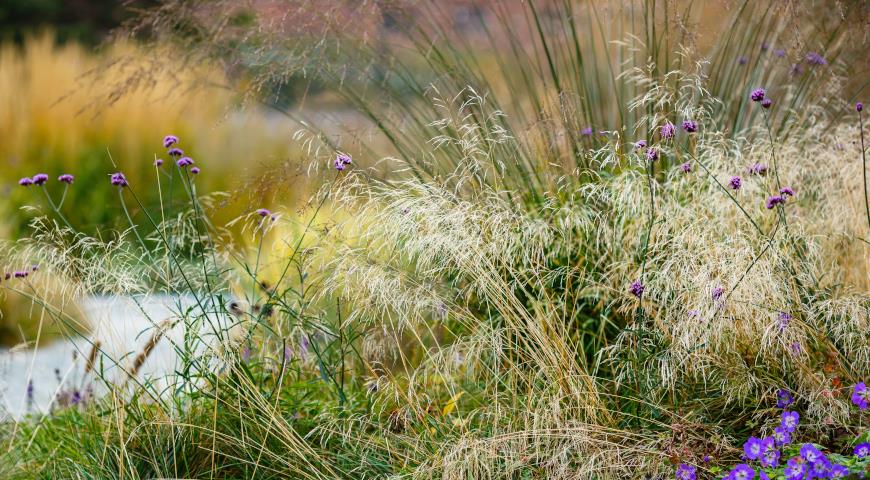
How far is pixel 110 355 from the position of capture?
299 centimetres

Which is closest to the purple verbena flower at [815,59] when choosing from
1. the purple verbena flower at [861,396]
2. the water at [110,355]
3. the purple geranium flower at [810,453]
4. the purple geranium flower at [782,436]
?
the purple verbena flower at [861,396]

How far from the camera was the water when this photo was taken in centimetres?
244

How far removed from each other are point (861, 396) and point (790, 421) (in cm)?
17

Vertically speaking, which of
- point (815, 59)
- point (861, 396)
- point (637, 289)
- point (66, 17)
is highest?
point (815, 59)

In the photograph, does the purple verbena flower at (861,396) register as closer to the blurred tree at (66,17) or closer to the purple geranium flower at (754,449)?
the purple geranium flower at (754,449)

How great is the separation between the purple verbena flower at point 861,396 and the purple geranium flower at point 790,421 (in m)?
0.13

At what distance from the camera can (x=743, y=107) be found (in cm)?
350

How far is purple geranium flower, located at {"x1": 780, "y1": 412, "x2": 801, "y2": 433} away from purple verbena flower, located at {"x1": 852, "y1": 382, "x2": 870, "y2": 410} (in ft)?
0.43

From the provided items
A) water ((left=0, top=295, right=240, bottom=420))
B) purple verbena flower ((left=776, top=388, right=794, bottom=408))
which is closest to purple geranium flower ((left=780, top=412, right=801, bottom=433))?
purple verbena flower ((left=776, top=388, right=794, bottom=408))

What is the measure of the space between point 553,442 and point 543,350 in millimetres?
236

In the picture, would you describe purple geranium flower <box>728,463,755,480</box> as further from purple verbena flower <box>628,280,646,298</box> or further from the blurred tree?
the blurred tree

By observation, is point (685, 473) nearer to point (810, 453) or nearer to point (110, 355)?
point (810, 453)

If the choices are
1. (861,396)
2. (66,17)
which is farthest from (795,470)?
(66,17)

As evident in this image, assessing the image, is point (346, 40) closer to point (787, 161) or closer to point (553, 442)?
point (787, 161)
